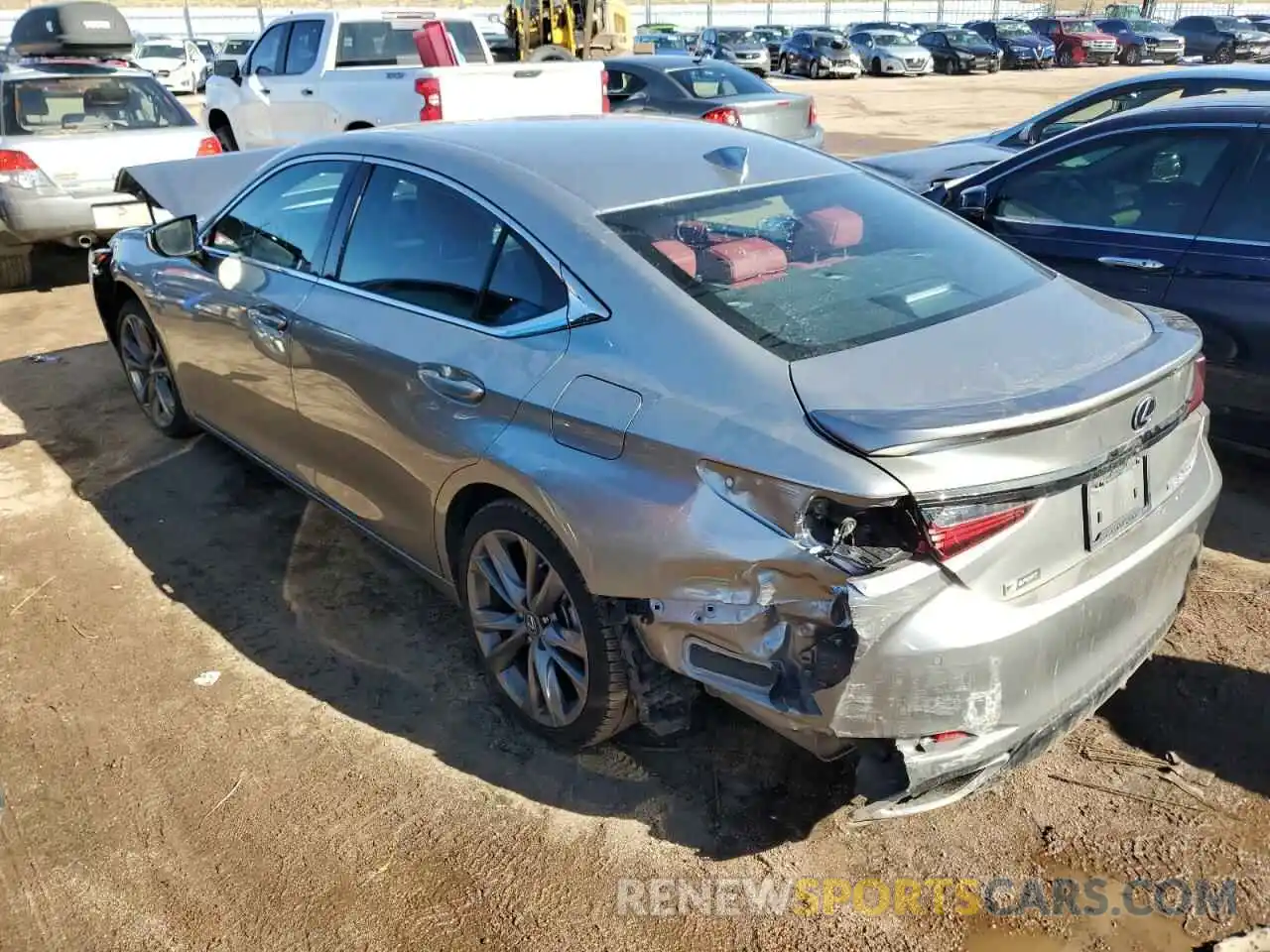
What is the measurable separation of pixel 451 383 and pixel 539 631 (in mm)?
760

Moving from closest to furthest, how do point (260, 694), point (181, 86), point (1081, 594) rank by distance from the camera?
point (1081, 594) < point (260, 694) < point (181, 86)

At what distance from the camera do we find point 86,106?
28.2 feet

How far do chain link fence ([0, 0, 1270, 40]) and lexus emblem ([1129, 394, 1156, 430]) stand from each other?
39885 mm

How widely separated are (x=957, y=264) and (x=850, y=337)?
0.70m

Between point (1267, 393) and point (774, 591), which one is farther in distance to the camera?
point (1267, 393)

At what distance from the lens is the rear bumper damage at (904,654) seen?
2209mm

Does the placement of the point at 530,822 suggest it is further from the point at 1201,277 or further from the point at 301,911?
the point at 1201,277

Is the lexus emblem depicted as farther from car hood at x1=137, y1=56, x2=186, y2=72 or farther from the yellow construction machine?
car hood at x1=137, y1=56, x2=186, y2=72

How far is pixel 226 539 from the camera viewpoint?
4.45m

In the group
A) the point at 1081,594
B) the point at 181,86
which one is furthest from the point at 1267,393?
the point at 181,86

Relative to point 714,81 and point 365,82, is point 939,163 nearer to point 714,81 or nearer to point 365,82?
point 714,81

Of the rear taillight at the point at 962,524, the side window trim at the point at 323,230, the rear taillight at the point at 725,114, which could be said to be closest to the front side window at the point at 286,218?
the side window trim at the point at 323,230

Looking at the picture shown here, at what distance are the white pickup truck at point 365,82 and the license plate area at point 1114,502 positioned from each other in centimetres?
701

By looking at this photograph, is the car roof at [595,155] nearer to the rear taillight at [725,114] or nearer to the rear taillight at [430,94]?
the rear taillight at [430,94]
